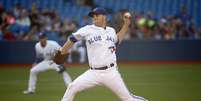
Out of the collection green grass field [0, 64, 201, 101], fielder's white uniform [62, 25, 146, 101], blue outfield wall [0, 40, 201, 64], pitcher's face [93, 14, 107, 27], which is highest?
pitcher's face [93, 14, 107, 27]

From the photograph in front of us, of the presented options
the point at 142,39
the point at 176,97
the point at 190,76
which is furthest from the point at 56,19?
the point at 176,97

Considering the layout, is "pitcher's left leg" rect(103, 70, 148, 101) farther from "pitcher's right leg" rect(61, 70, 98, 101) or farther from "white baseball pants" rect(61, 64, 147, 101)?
"pitcher's right leg" rect(61, 70, 98, 101)

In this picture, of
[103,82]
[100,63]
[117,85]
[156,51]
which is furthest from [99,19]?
[156,51]

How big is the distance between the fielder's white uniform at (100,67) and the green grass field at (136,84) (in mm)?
3476

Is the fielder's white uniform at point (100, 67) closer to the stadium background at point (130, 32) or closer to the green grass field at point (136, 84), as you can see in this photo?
the green grass field at point (136, 84)

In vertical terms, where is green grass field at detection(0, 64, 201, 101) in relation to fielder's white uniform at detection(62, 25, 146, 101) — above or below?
below

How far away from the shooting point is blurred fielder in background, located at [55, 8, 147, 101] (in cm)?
937

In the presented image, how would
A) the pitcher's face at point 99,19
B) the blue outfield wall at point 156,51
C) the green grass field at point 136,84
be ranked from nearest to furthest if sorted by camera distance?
the pitcher's face at point 99,19
the green grass field at point 136,84
the blue outfield wall at point 156,51

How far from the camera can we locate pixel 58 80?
701 inches

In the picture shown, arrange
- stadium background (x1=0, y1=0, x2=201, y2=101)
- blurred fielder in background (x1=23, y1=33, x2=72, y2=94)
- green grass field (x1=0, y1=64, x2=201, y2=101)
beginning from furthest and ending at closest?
stadium background (x1=0, y1=0, x2=201, y2=101) < blurred fielder in background (x1=23, y1=33, x2=72, y2=94) < green grass field (x1=0, y1=64, x2=201, y2=101)

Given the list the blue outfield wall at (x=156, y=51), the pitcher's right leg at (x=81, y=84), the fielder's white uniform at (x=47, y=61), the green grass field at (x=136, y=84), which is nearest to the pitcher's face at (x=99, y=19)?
the pitcher's right leg at (x=81, y=84)

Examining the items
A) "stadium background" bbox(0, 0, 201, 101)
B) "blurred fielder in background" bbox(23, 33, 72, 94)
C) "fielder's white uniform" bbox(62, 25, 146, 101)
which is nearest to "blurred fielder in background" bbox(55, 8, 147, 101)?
"fielder's white uniform" bbox(62, 25, 146, 101)

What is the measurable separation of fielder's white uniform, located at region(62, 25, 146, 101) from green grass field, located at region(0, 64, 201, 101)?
137 inches

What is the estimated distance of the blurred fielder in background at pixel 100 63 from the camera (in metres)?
9.37
